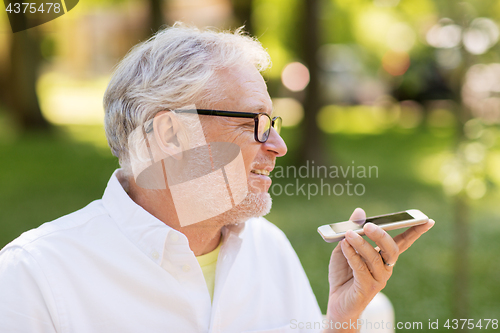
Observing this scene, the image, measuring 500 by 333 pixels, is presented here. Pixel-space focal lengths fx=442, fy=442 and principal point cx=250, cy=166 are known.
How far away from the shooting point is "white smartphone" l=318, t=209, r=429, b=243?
73.3 inches

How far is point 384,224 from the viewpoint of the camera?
195 cm

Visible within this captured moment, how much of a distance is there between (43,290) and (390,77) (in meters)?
20.7

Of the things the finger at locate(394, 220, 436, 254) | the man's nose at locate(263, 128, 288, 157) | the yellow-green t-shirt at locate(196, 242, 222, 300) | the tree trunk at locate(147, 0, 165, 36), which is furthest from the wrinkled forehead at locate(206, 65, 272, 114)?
the tree trunk at locate(147, 0, 165, 36)

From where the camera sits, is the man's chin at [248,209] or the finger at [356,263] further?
the man's chin at [248,209]

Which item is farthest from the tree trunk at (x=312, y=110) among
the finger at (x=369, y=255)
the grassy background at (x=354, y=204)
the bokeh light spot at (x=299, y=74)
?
the finger at (x=369, y=255)

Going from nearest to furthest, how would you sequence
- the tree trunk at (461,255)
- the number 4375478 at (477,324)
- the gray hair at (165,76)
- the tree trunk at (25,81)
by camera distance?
the gray hair at (165,76) < the tree trunk at (461,255) < the number 4375478 at (477,324) < the tree trunk at (25,81)

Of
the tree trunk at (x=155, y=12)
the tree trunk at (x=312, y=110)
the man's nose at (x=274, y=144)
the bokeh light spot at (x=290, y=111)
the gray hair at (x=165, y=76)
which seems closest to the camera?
the gray hair at (x=165, y=76)

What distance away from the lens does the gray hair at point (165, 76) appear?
2.09 m

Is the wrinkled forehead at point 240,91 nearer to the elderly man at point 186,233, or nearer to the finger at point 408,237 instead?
the elderly man at point 186,233

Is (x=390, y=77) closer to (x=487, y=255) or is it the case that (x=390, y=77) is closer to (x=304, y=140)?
(x=304, y=140)

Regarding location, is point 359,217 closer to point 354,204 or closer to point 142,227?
point 142,227

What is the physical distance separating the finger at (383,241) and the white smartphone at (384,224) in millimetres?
100

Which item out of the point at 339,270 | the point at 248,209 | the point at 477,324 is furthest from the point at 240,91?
the point at 477,324

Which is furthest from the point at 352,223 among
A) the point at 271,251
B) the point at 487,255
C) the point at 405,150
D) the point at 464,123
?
the point at 405,150
